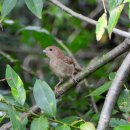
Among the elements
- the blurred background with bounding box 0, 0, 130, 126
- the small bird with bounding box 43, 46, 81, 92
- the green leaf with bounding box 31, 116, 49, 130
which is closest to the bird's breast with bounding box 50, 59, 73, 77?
the small bird with bounding box 43, 46, 81, 92

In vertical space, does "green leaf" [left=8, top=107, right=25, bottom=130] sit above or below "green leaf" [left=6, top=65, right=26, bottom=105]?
below

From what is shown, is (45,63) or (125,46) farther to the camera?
(45,63)

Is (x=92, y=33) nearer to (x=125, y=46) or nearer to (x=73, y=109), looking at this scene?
(x=73, y=109)

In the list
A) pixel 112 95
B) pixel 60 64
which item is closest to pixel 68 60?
pixel 60 64

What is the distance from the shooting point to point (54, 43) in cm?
462

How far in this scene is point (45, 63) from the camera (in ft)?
22.4

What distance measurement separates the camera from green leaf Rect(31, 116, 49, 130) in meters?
2.47

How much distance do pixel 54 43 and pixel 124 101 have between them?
5.60 feet

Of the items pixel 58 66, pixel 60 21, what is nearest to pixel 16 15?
pixel 60 21

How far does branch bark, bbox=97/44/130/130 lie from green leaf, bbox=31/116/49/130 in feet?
0.98

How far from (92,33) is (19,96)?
4.66 meters

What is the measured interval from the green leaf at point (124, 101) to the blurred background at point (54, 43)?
425 millimetres

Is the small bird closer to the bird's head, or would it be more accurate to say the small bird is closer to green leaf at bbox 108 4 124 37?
the bird's head

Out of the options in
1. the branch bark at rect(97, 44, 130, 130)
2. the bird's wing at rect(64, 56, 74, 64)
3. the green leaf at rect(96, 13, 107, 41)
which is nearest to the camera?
the green leaf at rect(96, 13, 107, 41)
